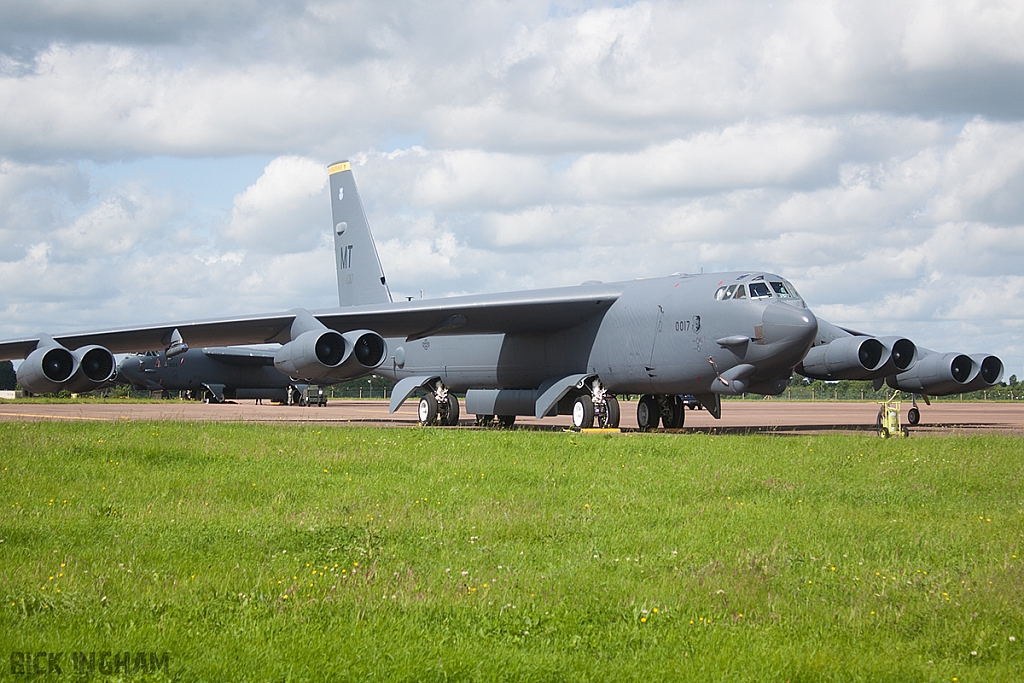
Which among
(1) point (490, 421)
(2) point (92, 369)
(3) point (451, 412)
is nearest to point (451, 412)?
(3) point (451, 412)

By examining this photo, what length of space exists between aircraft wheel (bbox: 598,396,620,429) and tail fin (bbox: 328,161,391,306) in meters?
9.63

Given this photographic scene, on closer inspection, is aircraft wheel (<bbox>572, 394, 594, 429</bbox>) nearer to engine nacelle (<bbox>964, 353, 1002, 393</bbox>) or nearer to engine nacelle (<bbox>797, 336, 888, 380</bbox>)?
engine nacelle (<bbox>797, 336, 888, 380</bbox>)

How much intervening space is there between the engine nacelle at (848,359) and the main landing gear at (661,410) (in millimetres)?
3293

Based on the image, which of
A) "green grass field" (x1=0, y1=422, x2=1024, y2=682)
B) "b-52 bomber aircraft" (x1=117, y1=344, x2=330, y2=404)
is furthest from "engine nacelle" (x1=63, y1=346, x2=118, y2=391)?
"b-52 bomber aircraft" (x1=117, y1=344, x2=330, y2=404)

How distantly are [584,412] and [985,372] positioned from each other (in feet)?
40.2

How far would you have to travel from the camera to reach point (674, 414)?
2433cm

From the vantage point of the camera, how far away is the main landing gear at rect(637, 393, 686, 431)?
24219 mm

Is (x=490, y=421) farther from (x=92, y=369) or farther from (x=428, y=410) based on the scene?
(x=92, y=369)

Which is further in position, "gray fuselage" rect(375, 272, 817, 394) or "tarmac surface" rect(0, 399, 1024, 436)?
"tarmac surface" rect(0, 399, 1024, 436)

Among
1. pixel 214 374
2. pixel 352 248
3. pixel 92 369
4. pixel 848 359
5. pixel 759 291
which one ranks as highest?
pixel 352 248

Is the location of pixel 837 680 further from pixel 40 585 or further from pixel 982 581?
pixel 40 585

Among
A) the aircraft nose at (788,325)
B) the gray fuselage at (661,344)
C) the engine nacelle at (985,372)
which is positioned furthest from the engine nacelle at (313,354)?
the engine nacelle at (985,372)

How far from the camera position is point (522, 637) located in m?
6.17

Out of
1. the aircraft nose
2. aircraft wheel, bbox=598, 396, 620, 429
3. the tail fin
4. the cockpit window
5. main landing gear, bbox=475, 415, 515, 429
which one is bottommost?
main landing gear, bbox=475, 415, 515, 429
